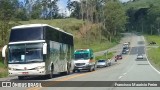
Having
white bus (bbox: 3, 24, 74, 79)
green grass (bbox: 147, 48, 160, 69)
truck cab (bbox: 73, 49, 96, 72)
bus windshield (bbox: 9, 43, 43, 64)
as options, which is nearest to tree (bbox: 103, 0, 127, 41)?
green grass (bbox: 147, 48, 160, 69)

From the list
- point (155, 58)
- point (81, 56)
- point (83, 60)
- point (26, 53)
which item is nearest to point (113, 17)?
point (155, 58)

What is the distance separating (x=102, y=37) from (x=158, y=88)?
125 metres

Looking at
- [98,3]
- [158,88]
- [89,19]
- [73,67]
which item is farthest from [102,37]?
[158,88]

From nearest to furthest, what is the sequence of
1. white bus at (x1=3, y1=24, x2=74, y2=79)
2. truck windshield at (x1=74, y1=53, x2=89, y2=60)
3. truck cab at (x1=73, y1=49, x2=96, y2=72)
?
white bus at (x1=3, y1=24, x2=74, y2=79) → truck cab at (x1=73, y1=49, x2=96, y2=72) → truck windshield at (x1=74, y1=53, x2=89, y2=60)

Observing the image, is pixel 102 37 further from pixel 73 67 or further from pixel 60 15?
pixel 73 67

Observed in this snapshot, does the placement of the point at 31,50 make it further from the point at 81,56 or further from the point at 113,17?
the point at 113,17

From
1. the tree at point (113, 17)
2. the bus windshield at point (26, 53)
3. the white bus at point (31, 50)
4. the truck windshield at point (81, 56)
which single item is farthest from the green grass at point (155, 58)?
the tree at point (113, 17)

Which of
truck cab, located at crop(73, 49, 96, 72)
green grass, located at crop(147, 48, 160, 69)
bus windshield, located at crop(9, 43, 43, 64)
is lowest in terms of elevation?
green grass, located at crop(147, 48, 160, 69)

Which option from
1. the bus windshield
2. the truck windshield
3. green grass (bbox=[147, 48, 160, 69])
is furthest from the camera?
green grass (bbox=[147, 48, 160, 69])

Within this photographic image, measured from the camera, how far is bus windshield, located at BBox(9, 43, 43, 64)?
27641 millimetres

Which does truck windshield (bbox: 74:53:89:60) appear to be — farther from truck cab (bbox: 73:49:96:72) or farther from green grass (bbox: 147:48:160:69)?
green grass (bbox: 147:48:160:69)

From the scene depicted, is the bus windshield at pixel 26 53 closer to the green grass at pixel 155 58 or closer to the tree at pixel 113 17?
the green grass at pixel 155 58

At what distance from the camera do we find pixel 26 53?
27.9 meters

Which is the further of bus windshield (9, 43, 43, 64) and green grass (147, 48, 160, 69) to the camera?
green grass (147, 48, 160, 69)
